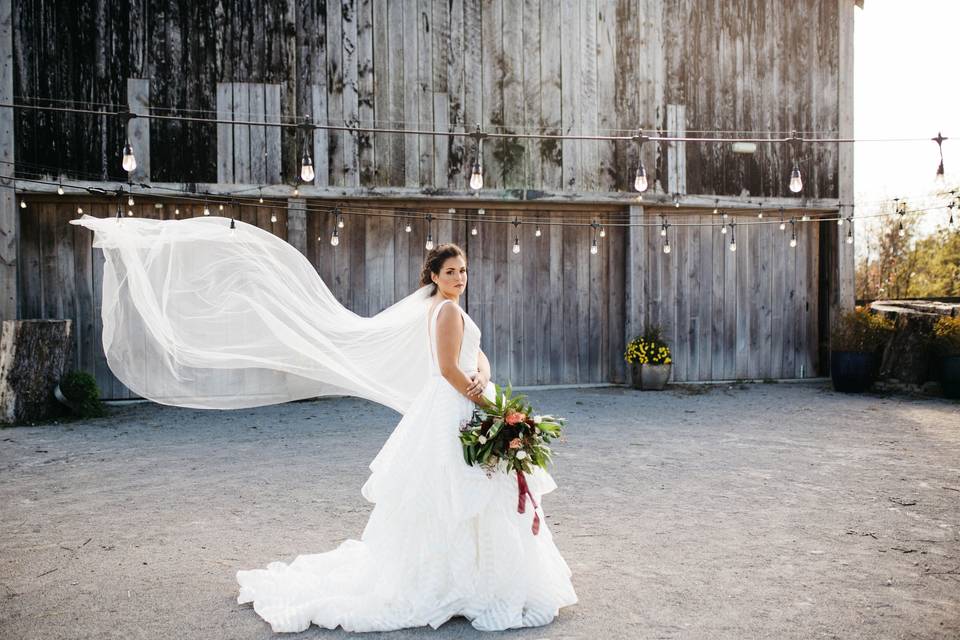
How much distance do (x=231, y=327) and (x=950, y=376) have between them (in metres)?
10.7

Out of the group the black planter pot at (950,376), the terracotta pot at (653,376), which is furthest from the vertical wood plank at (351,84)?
the black planter pot at (950,376)

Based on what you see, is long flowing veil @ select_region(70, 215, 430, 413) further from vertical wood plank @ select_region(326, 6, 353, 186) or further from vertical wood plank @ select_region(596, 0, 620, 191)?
vertical wood plank @ select_region(596, 0, 620, 191)

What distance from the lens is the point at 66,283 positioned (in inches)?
401

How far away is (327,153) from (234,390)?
703 cm

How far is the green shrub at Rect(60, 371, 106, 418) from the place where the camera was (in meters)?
9.26

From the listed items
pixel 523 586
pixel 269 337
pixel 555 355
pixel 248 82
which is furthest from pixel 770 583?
pixel 248 82

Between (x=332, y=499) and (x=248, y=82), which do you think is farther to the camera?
(x=248, y=82)

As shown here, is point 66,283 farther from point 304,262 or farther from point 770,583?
point 770,583

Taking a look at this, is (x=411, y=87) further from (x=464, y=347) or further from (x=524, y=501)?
(x=524, y=501)

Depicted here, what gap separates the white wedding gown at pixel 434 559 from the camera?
3.60 metres

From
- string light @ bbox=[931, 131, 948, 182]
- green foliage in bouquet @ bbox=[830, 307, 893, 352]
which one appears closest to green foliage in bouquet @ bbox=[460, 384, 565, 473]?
string light @ bbox=[931, 131, 948, 182]

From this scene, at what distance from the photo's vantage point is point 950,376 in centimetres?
1063

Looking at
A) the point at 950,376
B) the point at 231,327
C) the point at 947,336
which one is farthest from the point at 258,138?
the point at 950,376

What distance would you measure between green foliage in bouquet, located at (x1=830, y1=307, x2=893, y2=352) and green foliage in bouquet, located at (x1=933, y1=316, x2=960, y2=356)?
0.74 meters
